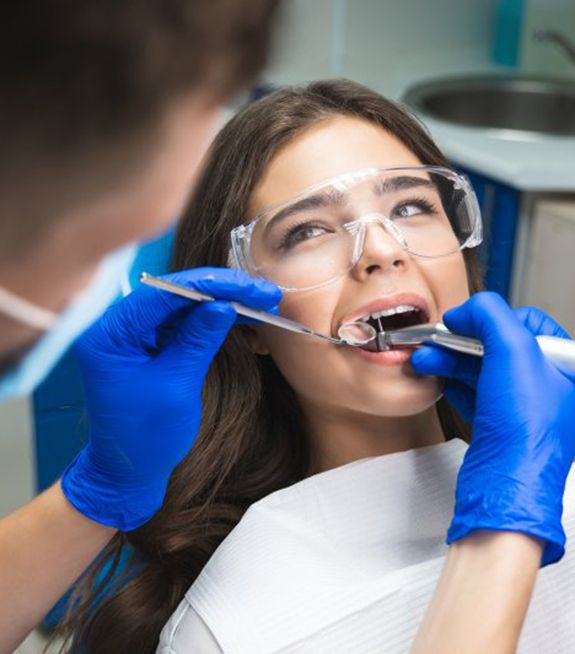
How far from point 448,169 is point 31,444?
93 centimetres

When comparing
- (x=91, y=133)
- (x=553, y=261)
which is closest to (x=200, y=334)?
(x=91, y=133)

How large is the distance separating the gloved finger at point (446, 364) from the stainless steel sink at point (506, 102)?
210cm

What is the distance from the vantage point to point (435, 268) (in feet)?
4.53

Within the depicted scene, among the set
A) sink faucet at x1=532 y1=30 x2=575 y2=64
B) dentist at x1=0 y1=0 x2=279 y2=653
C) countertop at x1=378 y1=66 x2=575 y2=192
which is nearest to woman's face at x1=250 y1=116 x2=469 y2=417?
dentist at x1=0 y1=0 x2=279 y2=653

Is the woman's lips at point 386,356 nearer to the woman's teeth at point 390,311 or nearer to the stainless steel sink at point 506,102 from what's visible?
the woman's teeth at point 390,311

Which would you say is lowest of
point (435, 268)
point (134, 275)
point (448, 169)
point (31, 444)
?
point (31, 444)

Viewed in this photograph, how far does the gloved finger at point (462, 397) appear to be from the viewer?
1.38m

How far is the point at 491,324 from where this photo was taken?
4.10ft

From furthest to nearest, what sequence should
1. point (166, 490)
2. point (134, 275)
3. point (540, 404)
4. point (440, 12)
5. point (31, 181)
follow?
point (440, 12) < point (134, 275) < point (166, 490) < point (540, 404) < point (31, 181)

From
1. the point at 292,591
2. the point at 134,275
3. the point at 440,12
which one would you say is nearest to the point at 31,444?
the point at 134,275

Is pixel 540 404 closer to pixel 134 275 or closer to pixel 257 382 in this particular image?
pixel 257 382

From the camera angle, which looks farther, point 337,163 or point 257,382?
point 257,382

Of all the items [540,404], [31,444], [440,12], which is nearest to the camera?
[540,404]

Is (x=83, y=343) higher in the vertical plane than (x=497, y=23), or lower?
lower
